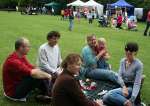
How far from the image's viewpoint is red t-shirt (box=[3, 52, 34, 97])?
7066 millimetres

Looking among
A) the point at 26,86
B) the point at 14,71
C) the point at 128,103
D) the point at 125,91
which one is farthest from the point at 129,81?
the point at 14,71

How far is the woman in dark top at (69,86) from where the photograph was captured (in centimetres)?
516

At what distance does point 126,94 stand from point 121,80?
33 centimetres

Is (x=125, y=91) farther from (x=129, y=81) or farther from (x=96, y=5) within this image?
(x=96, y=5)

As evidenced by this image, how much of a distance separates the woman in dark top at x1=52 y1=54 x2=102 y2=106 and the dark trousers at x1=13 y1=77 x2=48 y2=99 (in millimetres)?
1976

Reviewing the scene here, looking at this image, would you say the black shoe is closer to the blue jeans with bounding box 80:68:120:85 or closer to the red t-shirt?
the red t-shirt

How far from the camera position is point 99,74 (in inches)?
345

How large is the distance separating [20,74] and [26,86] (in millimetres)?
246

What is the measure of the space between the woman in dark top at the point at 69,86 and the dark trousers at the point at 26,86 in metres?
1.98

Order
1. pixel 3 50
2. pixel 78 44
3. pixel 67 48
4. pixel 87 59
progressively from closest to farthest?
pixel 87 59 < pixel 3 50 < pixel 67 48 < pixel 78 44

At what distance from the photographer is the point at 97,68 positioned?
899 centimetres

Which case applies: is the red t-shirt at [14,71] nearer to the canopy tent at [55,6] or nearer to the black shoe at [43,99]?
the black shoe at [43,99]

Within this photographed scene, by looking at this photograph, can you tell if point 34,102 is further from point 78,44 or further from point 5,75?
point 78,44

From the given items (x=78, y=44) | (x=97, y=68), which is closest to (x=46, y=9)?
(x=78, y=44)
